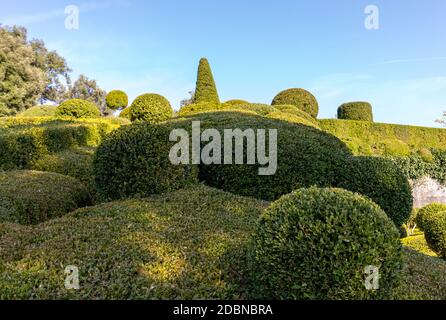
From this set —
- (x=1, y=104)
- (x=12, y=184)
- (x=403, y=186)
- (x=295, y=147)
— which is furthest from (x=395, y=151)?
(x=1, y=104)

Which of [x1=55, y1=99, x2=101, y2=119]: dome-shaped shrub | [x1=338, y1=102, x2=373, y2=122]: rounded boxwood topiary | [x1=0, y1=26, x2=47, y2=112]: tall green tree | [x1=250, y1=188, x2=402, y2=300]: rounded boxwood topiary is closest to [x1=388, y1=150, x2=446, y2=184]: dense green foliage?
[x1=338, y1=102, x2=373, y2=122]: rounded boxwood topiary

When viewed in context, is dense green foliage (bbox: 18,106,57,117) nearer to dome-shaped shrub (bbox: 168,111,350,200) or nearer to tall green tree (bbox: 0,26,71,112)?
tall green tree (bbox: 0,26,71,112)

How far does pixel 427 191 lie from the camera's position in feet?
72.5

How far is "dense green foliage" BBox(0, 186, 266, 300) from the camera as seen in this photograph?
336cm

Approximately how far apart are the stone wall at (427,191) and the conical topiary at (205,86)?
12.7 m

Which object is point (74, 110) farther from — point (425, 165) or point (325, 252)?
point (425, 165)

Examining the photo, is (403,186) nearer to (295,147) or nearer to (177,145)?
(295,147)

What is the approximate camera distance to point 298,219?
3262mm

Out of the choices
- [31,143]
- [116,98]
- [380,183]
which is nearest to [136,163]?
[31,143]

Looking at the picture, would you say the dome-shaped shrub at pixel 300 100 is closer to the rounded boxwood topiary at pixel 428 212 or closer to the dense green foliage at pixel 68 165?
the rounded boxwood topiary at pixel 428 212

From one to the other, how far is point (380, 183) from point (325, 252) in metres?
4.65

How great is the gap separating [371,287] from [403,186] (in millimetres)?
4984

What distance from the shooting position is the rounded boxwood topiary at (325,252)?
9.93 ft

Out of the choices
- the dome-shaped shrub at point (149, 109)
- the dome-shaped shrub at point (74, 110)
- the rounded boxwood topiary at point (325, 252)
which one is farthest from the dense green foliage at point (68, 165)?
the dome-shaped shrub at point (74, 110)
